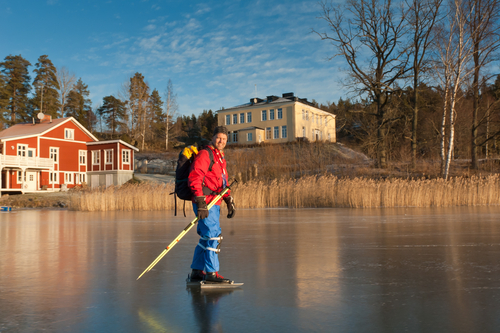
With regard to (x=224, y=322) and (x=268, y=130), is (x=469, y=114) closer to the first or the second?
(x=268, y=130)

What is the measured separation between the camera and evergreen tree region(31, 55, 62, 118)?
69.9m

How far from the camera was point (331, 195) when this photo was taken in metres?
20.1

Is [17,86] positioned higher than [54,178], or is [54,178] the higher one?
[17,86]

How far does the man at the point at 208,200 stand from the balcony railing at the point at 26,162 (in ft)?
130

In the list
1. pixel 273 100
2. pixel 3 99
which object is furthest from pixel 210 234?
pixel 3 99

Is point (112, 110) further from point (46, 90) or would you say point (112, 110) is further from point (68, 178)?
point (68, 178)

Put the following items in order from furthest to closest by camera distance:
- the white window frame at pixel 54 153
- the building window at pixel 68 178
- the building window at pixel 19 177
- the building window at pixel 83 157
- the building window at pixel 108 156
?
the building window at pixel 83 157, the building window at pixel 108 156, the building window at pixel 68 178, the white window frame at pixel 54 153, the building window at pixel 19 177

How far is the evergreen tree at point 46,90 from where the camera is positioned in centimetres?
6988

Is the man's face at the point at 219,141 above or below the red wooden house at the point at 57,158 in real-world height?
below

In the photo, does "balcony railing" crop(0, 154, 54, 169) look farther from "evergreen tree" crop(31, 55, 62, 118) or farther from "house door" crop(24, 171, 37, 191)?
"evergreen tree" crop(31, 55, 62, 118)

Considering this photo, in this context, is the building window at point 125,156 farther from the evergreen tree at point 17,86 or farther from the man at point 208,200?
the man at point 208,200

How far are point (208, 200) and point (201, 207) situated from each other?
0.41 m

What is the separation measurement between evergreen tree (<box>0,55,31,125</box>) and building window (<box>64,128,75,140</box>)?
28.0m

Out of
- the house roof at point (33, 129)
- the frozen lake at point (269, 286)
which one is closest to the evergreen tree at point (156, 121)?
the house roof at point (33, 129)
